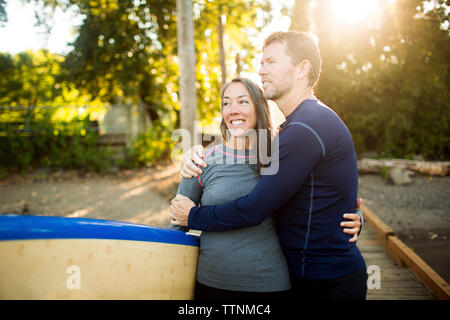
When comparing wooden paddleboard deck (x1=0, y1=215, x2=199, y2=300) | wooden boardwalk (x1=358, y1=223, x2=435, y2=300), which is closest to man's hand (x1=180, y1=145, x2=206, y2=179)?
wooden paddleboard deck (x1=0, y1=215, x2=199, y2=300)

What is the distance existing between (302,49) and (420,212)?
503 cm

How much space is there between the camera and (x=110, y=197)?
7.85 m

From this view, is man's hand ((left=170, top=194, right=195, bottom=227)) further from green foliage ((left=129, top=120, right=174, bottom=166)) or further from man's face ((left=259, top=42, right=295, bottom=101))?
green foliage ((left=129, top=120, right=174, bottom=166))

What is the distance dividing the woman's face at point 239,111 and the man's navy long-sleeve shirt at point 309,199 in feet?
1.07

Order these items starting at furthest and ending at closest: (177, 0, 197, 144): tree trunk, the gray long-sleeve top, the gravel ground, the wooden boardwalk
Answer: (177, 0, 197, 144): tree trunk
the gravel ground
the wooden boardwalk
the gray long-sleeve top

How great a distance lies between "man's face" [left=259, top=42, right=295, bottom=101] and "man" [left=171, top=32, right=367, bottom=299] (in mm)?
177

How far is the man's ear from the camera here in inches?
68.4

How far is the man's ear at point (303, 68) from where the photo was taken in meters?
1.74

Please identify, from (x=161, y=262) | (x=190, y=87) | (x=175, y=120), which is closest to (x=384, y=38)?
(x=190, y=87)

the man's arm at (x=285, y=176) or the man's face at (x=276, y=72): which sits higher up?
the man's face at (x=276, y=72)

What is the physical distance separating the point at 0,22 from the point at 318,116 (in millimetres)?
2922

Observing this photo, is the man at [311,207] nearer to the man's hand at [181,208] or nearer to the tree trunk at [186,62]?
the man's hand at [181,208]

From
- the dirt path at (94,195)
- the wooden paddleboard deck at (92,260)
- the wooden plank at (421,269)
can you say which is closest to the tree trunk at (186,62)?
the dirt path at (94,195)

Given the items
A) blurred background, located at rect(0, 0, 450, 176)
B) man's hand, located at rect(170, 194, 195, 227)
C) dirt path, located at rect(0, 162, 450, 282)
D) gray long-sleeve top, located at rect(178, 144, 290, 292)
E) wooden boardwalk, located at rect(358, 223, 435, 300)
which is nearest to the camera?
gray long-sleeve top, located at rect(178, 144, 290, 292)
